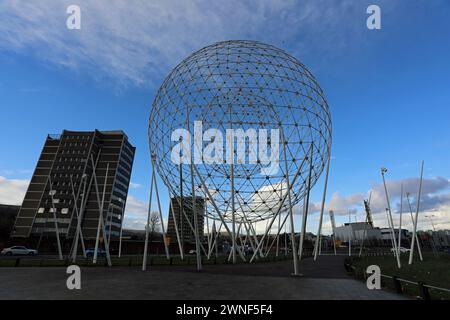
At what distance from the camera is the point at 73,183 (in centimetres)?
11762

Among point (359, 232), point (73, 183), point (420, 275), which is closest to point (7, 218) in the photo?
point (73, 183)

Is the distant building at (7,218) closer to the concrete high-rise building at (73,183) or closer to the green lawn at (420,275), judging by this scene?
the concrete high-rise building at (73,183)

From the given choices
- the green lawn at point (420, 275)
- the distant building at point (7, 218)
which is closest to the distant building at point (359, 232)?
the green lawn at point (420, 275)

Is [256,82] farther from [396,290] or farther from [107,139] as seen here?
[107,139]

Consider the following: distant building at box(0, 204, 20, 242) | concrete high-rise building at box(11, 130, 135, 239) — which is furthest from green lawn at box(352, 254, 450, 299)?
distant building at box(0, 204, 20, 242)

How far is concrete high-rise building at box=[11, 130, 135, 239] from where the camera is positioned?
109m

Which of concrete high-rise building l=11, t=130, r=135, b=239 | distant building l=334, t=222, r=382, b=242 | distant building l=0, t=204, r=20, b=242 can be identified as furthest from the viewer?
distant building l=334, t=222, r=382, b=242

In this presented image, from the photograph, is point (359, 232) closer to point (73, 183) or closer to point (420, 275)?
point (73, 183)

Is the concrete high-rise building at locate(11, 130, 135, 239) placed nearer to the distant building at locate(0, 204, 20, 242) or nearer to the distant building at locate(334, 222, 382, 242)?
the distant building at locate(0, 204, 20, 242)
